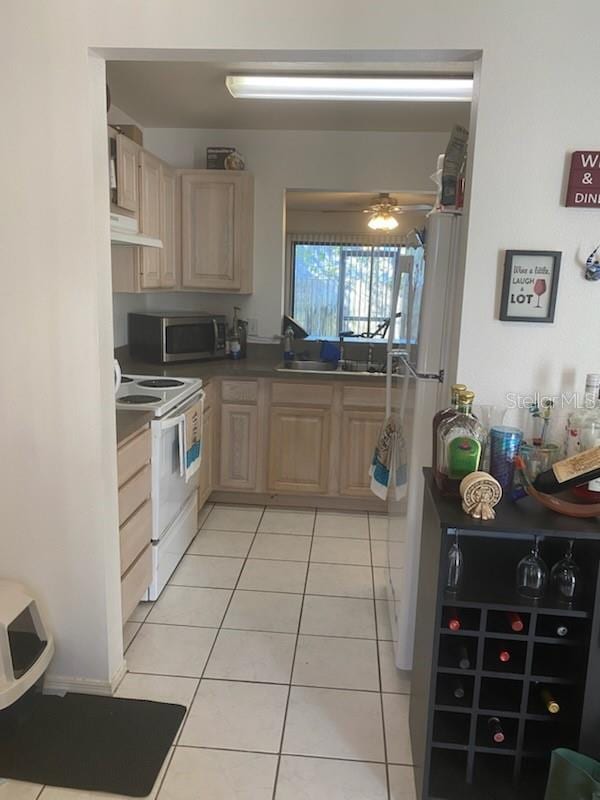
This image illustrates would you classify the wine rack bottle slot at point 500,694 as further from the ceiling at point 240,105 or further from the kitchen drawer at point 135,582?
the ceiling at point 240,105

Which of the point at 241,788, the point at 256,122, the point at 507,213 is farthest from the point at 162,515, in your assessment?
the point at 256,122

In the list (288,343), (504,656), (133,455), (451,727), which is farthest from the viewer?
(288,343)

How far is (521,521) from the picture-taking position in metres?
1.46

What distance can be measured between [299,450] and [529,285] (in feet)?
7.54

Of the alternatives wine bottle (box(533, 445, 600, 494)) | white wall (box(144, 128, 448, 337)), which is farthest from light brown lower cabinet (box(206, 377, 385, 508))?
wine bottle (box(533, 445, 600, 494))

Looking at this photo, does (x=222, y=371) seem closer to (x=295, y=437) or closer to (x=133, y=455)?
(x=295, y=437)

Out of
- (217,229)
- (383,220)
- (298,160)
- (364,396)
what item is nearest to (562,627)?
(364,396)

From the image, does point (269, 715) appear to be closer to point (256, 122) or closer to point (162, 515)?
point (162, 515)

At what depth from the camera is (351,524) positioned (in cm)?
376

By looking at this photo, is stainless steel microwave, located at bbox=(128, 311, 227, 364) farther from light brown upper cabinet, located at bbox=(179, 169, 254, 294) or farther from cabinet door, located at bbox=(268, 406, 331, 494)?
cabinet door, located at bbox=(268, 406, 331, 494)

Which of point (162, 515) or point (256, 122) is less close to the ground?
point (256, 122)

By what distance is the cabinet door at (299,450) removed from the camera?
3.78m

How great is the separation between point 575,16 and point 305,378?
7.90ft

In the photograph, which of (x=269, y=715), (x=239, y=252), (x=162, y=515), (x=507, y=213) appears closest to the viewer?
(x=507, y=213)
